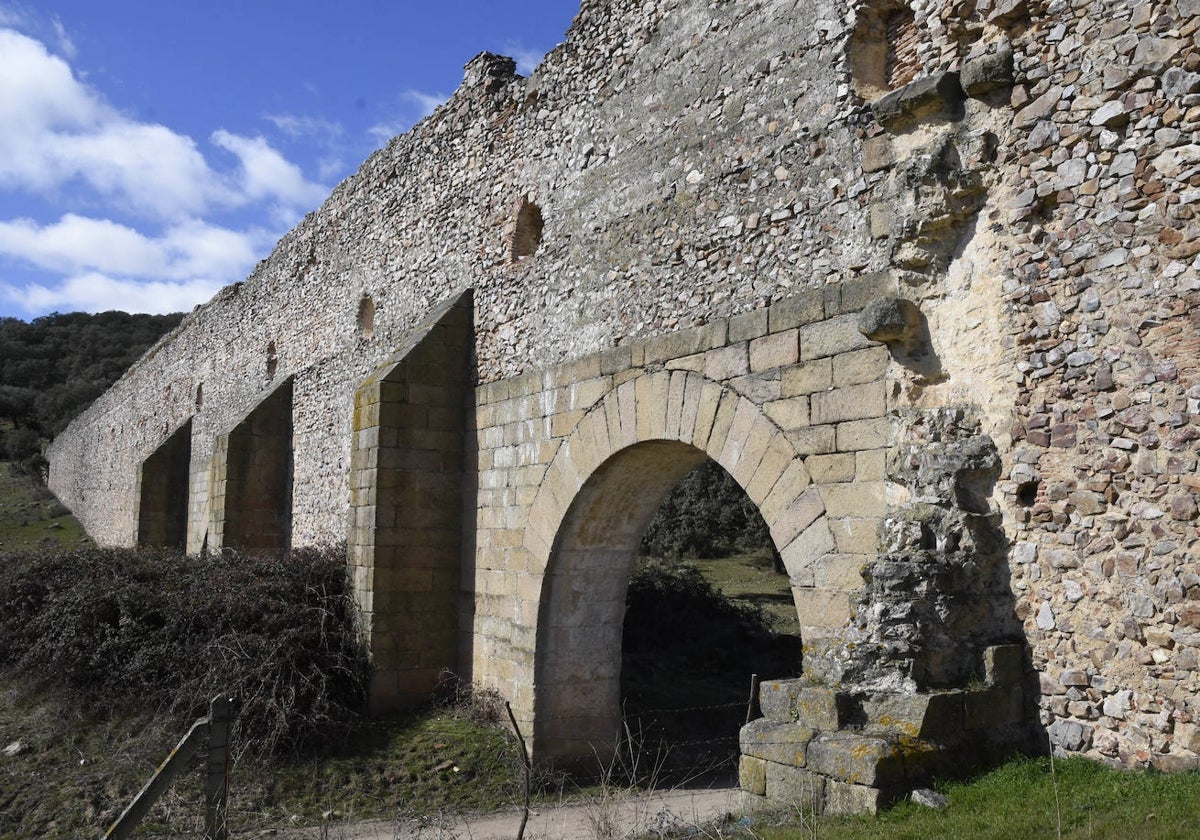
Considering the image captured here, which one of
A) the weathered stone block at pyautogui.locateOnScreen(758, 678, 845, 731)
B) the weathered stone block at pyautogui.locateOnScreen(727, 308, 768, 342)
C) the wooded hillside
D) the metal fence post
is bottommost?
the metal fence post

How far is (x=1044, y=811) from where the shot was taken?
3719 mm

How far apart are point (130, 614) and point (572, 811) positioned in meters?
4.69

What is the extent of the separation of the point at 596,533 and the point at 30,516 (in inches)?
1298

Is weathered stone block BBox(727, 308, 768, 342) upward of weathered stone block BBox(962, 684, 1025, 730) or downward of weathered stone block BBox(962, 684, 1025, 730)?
upward

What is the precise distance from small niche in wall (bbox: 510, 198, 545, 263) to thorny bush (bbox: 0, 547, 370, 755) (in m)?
3.64

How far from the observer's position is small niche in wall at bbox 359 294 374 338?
11992 mm

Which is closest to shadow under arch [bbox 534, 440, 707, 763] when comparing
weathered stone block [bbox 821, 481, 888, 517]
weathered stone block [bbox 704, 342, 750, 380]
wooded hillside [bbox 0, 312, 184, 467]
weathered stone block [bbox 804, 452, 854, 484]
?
weathered stone block [bbox 704, 342, 750, 380]

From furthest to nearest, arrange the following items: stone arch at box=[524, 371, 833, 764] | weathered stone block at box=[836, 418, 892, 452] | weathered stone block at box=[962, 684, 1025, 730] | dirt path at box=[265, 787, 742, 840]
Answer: stone arch at box=[524, 371, 833, 764], dirt path at box=[265, 787, 742, 840], weathered stone block at box=[836, 418, 892, 452], weathered stone block at box=[962, 684, 1025, 730]

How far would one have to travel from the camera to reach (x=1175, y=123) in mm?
4082

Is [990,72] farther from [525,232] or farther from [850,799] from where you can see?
[525,232]

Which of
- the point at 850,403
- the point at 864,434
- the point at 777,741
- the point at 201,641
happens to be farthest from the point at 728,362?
the point at 201,641

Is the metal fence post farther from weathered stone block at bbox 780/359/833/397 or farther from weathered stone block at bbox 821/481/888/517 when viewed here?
weathered stone block at bbox 780/359/833/397

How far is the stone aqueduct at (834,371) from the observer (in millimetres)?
4148

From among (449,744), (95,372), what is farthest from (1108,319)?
(95,372)
